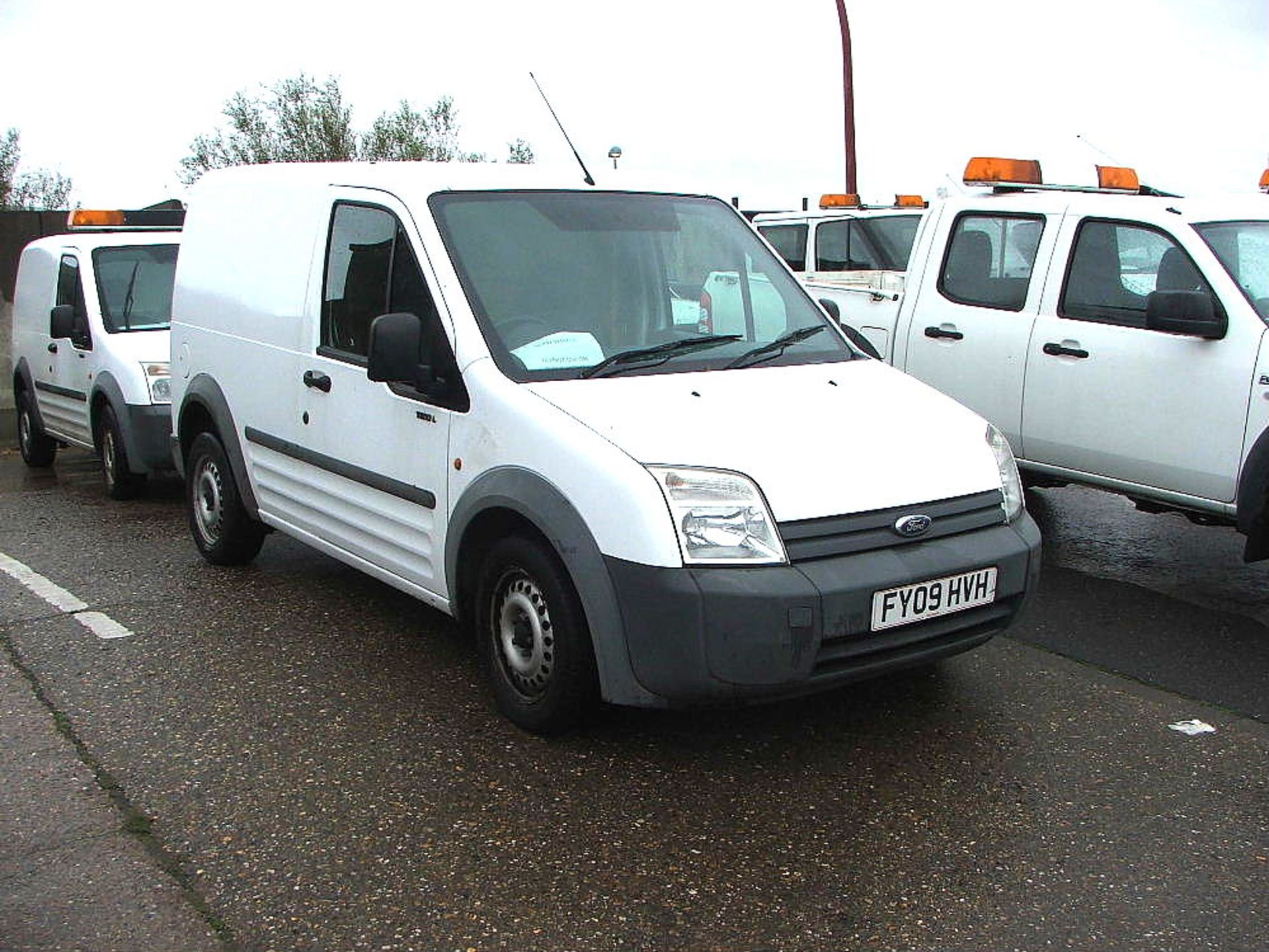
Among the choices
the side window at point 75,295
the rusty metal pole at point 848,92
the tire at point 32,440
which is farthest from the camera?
the rusty metal pole at point 848,92

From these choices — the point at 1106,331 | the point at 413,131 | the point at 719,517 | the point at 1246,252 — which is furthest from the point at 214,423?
the point at 413,131

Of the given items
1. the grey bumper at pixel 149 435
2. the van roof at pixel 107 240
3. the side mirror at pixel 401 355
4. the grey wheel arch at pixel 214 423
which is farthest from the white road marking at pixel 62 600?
the van roof at pixel 107 240

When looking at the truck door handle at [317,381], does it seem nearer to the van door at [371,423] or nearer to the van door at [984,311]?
the van door at [371,423]

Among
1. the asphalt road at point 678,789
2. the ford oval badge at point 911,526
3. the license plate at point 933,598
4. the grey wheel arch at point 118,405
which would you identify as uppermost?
the ford oval badge at point 911,526

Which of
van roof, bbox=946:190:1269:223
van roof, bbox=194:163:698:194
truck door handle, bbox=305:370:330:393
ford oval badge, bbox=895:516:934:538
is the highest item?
van roof, bbox=194:163:698:194

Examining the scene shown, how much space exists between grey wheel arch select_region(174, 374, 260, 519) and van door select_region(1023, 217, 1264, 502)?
3845 millimetres

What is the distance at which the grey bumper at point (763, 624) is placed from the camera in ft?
12.5

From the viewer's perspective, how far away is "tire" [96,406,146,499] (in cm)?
878

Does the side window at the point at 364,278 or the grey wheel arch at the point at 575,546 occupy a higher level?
the side window at the point at 364,278

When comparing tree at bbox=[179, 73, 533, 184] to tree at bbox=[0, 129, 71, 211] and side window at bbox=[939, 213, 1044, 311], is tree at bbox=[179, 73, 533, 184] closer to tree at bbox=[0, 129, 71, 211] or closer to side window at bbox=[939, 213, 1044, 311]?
tree at bbox=[0, 129, 71, 211]

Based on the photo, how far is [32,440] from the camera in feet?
35.4

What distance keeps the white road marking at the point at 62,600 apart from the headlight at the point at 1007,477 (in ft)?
11.8

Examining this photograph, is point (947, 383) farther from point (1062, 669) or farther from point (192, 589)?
point (192, 589)

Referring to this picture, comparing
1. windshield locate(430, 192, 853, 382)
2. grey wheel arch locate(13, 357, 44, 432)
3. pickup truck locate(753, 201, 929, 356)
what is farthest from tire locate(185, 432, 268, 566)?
pickup truck locate(753, 201, 929, 356)
